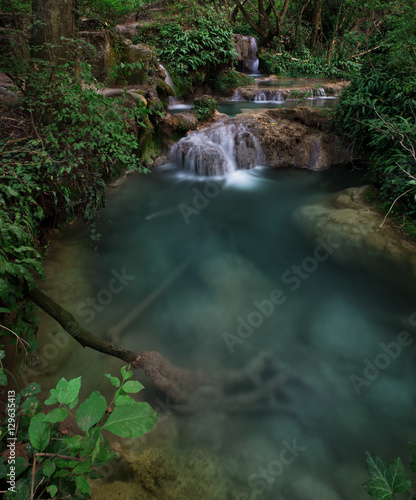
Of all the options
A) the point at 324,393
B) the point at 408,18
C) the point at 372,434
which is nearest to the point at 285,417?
the point at 324,393

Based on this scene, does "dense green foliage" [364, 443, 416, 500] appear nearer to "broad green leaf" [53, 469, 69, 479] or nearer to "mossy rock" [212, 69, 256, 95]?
"broad green leaf" [53, 469, 69, 479]

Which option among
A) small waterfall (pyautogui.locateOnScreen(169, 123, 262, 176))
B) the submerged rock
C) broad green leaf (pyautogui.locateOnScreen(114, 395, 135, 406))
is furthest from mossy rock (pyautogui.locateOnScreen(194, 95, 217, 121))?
broad green leaf (pyautogui.locateOnScreen(114, 395, 135, 406))

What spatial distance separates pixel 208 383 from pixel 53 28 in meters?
4.67

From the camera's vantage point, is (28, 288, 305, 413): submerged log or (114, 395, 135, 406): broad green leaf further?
(28, 288, 305, 413): submerged log

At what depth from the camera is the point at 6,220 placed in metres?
2.48

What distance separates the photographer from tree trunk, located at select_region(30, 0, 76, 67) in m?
3.60

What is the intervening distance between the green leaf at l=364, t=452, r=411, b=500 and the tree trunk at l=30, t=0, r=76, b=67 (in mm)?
4813

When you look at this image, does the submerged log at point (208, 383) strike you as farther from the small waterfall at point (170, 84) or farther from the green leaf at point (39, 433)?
the small waterfall at point (170, 84)

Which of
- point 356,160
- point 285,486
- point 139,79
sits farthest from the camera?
point 139,79

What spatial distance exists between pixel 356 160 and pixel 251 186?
305 cm

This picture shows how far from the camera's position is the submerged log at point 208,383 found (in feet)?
9.09

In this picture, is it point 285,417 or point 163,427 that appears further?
point 285,417

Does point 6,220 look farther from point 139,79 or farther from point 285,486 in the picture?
point 139,79

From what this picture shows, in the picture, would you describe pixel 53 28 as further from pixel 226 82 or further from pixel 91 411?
pixel 226 82
